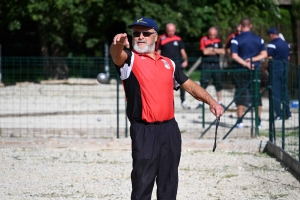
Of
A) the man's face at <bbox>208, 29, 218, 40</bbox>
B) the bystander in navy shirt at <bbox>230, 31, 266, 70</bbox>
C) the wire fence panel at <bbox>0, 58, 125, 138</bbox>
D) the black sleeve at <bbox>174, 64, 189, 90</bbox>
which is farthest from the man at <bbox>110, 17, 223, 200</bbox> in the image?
the man's face at <bbox>208, 29, 218, 40</bbox>

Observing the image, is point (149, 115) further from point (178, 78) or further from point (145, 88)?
point (178, 78)

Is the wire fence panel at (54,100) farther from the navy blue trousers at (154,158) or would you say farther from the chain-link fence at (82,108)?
the navy blue trousers at (154,158)

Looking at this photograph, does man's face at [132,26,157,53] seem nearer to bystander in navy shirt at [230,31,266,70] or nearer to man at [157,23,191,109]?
bystander in navy shirt at [230,31,266,70]

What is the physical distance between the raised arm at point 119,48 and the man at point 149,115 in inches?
1.8

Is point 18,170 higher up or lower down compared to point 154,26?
lower down

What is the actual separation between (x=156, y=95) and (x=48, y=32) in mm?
18160

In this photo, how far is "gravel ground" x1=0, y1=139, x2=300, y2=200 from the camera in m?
8.45

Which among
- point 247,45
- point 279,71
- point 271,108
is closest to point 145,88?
point 271,108

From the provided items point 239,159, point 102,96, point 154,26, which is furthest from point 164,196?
point 102,96

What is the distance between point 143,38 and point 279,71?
655 cm

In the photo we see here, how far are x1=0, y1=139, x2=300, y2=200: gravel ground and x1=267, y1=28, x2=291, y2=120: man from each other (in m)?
0.84

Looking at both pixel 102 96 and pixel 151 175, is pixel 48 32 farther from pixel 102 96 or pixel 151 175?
pixel 151 175

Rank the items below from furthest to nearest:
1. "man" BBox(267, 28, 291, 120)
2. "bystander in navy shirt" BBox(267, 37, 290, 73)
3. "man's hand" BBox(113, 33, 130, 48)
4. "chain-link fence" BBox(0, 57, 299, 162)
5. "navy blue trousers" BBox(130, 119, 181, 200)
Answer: "bystander in navy shirt" BBox(267, 37, 290, 73)
"chain-link fence" BBox(0, 57, 299, 162)
"man" BBox(267, 28, 291, 120)
"navy blue trousers" BBox(130, 119, 181, 200)
"man's hand" BBox(113, 33, 130, 48)

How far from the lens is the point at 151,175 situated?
20.1 feet
